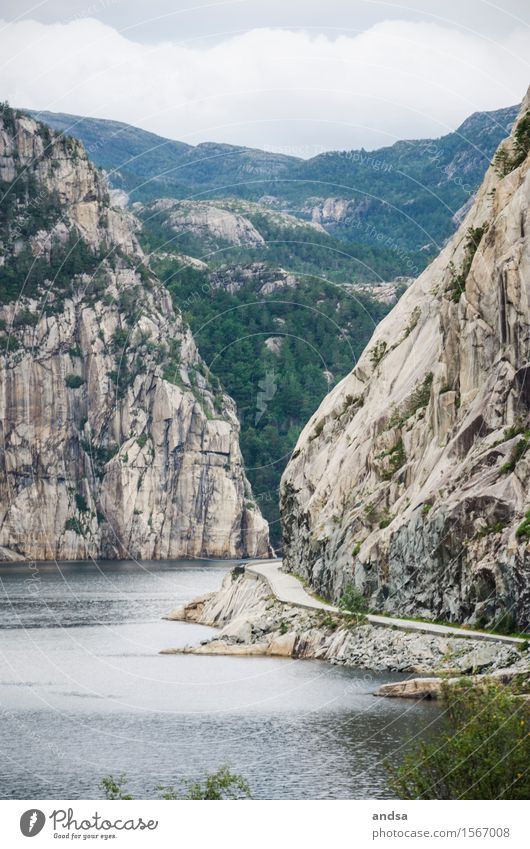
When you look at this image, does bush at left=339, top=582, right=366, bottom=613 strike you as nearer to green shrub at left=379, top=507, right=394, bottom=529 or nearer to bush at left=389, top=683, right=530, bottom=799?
green shrub at left=379, top=507, right=394, bottom=529

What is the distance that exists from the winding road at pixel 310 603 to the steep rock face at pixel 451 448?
1418mm

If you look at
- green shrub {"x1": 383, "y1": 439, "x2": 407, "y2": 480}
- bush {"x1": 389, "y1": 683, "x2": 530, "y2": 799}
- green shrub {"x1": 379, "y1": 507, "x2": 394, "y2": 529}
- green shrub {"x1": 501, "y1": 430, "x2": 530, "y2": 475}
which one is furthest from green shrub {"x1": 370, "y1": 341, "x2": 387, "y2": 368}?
bush {"x1": 389, "y1": 683, "x2": 530, "y2": 799}

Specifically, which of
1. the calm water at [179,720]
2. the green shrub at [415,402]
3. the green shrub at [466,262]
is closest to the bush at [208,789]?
the calm water at [179,720]

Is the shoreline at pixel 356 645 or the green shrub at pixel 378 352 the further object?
the green shrub at pixel 378 352

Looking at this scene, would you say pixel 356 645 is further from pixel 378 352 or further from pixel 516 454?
pixel 378 352

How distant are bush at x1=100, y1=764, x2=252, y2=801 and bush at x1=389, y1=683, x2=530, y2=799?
15.4ft

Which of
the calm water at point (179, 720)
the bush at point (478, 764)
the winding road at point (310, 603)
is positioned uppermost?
the bush at point (478, 764)

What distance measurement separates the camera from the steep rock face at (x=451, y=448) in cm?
7231

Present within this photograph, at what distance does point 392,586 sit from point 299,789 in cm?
3641

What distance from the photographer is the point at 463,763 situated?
1449 inches

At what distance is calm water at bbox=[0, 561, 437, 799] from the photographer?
49.3 m

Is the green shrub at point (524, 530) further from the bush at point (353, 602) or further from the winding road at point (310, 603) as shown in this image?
the bush at point (353, 602)
